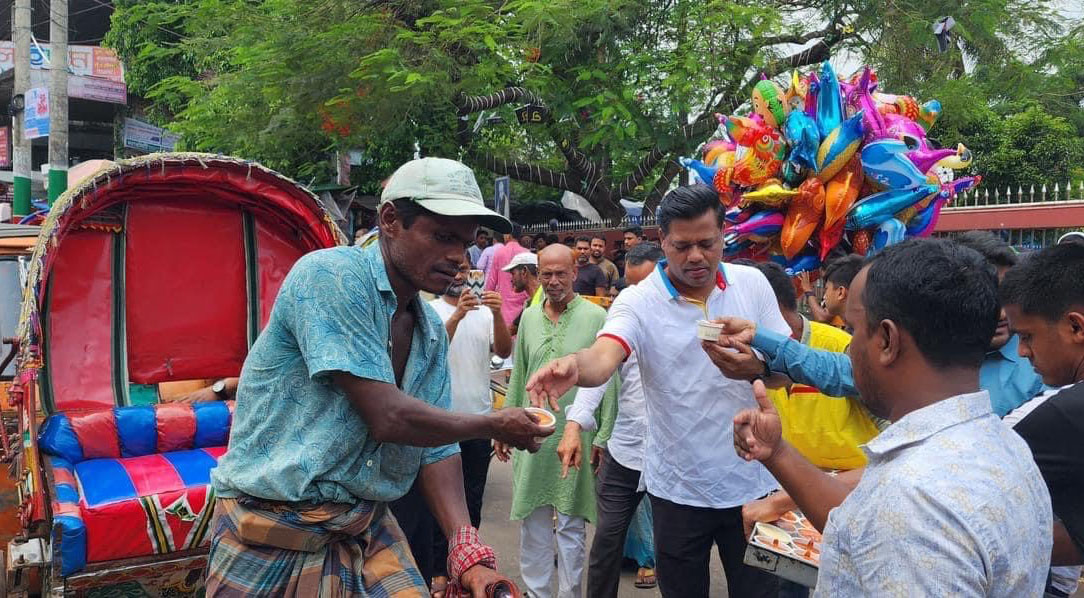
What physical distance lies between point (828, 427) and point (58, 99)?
39.5 ft

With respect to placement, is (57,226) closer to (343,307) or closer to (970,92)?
(343,307)

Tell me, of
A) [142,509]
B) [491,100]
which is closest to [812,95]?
[142,509]

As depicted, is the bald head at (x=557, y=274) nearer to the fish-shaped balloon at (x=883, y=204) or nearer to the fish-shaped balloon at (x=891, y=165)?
the fish-shaped balloon at (x=883, y=204)

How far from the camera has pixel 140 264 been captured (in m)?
5.51

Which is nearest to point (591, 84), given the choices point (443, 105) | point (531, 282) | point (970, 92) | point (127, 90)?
point (443, 105)

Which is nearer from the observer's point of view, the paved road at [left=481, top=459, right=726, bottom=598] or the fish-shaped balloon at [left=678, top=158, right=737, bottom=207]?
the fish-shaped balloon at [left=678, top=158, right=737, bottom=207]

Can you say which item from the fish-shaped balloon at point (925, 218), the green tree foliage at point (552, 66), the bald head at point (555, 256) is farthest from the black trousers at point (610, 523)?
the green tree foliage at point (552, 66)

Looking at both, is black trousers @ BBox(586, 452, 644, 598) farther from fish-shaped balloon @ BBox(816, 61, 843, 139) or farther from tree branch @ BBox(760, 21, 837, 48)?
tree branch @ BBox(760, 21, 837, 48)

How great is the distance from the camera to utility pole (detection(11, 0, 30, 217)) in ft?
42.7

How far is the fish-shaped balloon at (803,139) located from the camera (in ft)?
14.9

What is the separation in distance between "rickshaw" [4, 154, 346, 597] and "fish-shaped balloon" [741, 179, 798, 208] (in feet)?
8.22

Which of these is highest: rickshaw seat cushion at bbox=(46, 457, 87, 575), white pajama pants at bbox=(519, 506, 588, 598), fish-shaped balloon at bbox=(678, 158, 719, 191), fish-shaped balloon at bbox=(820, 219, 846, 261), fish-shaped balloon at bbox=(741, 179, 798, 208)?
fish-shaped balloon at bbox=(678, 158, 719, 191)

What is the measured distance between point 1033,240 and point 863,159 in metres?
5.52

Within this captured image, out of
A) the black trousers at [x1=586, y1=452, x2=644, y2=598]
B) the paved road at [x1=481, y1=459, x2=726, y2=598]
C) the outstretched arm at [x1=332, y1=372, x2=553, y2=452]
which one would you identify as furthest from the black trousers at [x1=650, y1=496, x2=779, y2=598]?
the paved road at [x1=481, y1=459, x2=726, y2=598]
